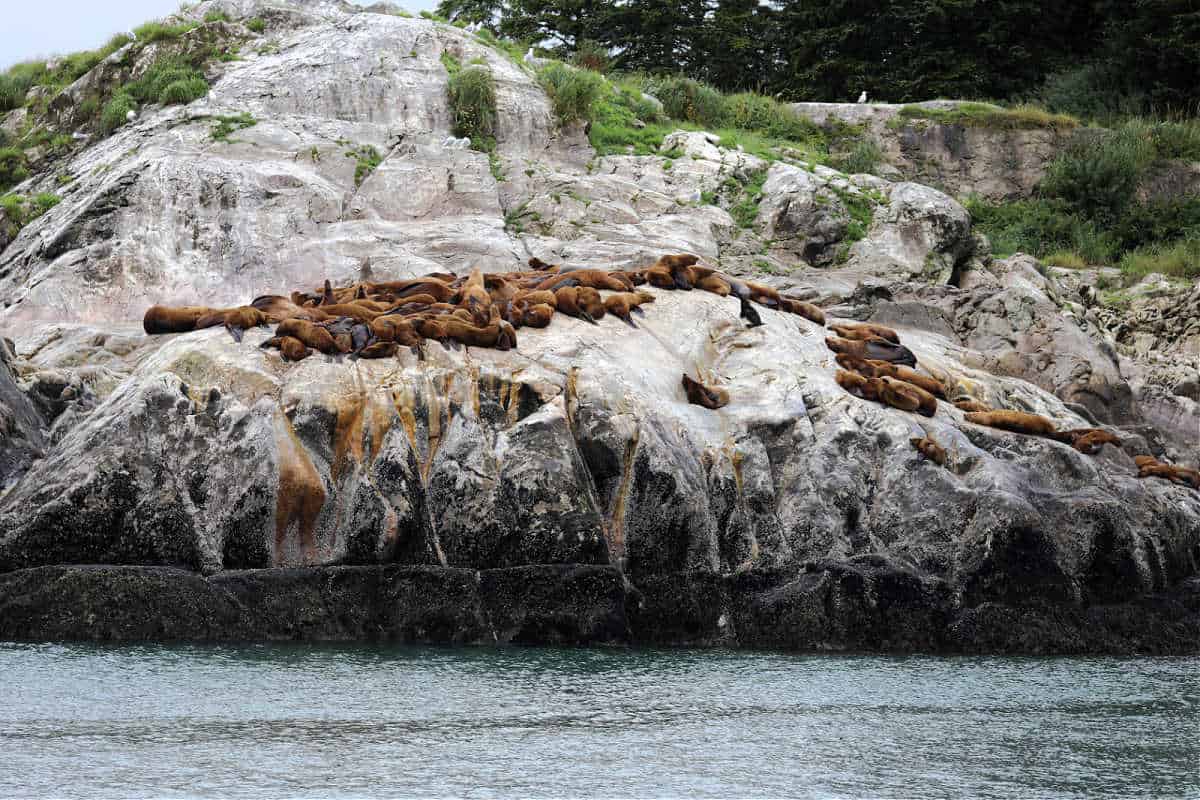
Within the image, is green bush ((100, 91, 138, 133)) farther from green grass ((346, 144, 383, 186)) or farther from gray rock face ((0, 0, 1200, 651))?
gray rock face ((0, 0, 1200, 651))

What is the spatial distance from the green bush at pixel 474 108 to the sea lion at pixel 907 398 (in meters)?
12.8

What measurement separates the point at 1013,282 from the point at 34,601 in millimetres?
17941

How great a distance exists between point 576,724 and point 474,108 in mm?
18581

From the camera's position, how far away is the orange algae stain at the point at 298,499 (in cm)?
1238

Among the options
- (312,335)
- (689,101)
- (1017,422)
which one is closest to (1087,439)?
(1017,422)

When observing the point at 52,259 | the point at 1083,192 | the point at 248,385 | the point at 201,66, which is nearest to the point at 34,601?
the point at 248,385

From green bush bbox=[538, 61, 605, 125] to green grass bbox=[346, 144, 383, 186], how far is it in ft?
15.1

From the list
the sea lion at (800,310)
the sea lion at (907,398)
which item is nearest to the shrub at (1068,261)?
the sea lion at (800,310)

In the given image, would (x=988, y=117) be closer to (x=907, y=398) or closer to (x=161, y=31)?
(x=161, y=31)

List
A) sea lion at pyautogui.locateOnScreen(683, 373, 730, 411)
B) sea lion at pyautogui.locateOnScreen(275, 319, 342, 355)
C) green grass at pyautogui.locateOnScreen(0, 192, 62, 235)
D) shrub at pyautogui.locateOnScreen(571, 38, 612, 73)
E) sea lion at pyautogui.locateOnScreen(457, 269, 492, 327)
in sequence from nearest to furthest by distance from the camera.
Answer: sea lion at pyautogui.locateOnScreen(275, 319, 342, 355)
sea lion at pyautogui.locateOnScreen(457, 269, 492, 327)
sea lion at pyautogui.locateOnScreen(683, 373, 730, 411)
green grass at pyautogui.locateOnScreen(0, 192, 62, 235)
shrub at pyautogui.locateOnScreen(571, 38, 612, 73)

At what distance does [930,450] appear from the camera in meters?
13.9

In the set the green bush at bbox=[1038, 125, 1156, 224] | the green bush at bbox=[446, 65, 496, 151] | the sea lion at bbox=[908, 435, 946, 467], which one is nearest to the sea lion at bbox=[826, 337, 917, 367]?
the sea lion at bbox=[908, 435, 946, 467]

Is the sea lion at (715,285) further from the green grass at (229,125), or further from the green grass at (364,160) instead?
the green grass at (229,125)

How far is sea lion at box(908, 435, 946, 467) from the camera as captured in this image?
546 inches
